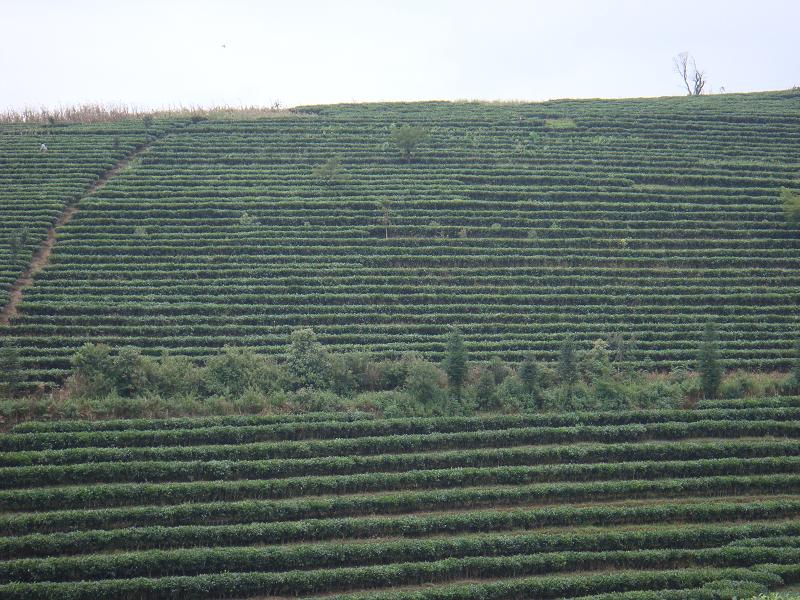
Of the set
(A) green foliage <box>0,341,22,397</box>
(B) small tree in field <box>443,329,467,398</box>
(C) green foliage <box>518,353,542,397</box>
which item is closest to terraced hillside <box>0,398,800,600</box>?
(C) green foliage <box>518,353,542,397</box>

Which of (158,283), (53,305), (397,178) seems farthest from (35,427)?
(397,178)

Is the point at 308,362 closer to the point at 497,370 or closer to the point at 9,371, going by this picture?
the point at 497,370

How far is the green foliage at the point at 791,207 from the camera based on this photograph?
132 feet

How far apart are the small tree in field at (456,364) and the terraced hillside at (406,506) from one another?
2.04 meters

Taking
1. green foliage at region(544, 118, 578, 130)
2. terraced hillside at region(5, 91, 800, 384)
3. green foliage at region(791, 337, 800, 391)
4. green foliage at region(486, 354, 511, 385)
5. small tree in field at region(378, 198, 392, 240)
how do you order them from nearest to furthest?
green foliage at region(486, 354, 511, 385)
green foliage at region(791, 337, 800, 391)
terraced hillside at region(5, 91, 800, 384)
small tree in field at region(378, 198, 392, 240)
green foliage at region(544, 118, 578, 130)

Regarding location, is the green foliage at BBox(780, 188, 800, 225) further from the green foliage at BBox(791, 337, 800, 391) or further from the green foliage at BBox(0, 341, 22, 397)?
the green foliage at BBox(0, 341, 22, 397)

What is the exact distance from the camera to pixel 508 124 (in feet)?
183

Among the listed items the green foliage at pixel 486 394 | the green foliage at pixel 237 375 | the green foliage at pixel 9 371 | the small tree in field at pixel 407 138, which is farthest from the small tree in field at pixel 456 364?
the small tree in field at pixel 407 138

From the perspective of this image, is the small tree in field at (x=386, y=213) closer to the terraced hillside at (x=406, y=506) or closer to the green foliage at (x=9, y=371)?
the terraced hillside at (x=406, y=506)

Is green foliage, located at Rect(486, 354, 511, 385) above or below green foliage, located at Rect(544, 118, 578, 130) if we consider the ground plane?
below

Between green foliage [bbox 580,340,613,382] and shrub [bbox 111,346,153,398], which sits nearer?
shrub [bbox 111,346,153,398]

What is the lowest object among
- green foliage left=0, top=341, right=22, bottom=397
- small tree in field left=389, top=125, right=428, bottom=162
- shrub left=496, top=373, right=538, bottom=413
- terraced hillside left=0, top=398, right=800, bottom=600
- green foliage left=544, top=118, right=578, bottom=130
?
terraced hillside left=0, top=398, right=800, bottom=600

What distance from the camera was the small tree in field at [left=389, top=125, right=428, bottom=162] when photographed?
1890 inches

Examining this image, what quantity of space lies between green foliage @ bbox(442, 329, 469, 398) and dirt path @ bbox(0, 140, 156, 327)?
2031cm
